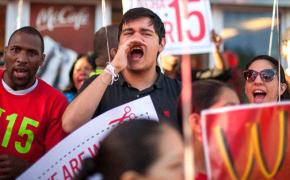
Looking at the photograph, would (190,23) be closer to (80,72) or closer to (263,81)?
(80,72)

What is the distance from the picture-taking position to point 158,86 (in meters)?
3.57

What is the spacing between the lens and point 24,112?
11.8 ft

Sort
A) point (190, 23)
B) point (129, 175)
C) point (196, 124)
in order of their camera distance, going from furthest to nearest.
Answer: point (190, 23)
point (196, 124)
point (129, 175)

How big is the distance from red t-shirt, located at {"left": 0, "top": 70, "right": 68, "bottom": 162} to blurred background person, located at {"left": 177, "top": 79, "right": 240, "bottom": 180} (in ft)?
3.42

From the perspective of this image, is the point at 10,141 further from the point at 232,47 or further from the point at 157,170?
the point at 232,47

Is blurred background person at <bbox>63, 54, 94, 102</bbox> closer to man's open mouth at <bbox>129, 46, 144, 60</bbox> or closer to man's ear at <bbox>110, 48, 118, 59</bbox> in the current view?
man's ear at <bbox>110, 48, 118, 59</bbox>

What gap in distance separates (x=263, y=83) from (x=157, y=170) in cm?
200

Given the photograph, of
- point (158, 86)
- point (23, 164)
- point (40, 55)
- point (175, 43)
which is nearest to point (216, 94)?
point (158, 86)

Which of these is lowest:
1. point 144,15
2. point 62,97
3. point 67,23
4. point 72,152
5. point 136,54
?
point 72,152

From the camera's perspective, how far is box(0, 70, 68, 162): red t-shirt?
11.6 ft

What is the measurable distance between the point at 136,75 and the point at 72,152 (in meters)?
0.56

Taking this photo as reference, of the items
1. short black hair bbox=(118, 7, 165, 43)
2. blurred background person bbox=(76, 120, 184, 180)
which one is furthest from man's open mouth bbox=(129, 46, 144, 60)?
blurred background person bbox=(76, 120, 184, 180)

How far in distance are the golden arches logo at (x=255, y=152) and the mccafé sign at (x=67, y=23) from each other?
5.65 m

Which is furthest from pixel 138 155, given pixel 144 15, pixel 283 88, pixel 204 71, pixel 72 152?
pixel 204 71
